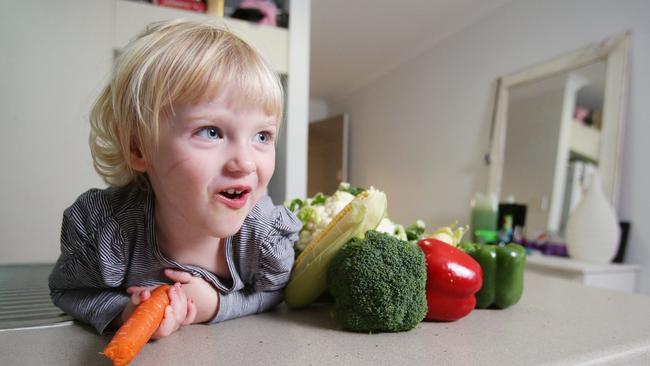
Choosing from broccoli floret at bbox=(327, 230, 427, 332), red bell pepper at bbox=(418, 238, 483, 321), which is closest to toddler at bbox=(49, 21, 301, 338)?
broccoli floret at bbox=(327, 230, 427, 332)

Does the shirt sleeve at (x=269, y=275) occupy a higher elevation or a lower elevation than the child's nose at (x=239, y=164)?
lower

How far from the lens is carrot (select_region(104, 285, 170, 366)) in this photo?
0.38m

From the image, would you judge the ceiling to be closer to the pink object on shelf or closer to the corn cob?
the pink object on shelf

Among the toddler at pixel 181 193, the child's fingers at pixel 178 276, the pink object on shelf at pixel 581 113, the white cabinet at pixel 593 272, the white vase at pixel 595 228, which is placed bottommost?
the white cabinet at pixel 593 272

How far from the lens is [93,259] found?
1.78 feet

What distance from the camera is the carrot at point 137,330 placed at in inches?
14.8

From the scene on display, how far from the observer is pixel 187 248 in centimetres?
56

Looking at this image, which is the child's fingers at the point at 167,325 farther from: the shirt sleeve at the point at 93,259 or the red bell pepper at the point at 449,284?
the red bell pepper at the point at 449,284

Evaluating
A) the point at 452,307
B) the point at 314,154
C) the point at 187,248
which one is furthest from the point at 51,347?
the point at 314,154

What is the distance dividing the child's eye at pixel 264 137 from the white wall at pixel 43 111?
3.83ft

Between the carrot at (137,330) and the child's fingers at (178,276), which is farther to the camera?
the child's fingers at (178,276)

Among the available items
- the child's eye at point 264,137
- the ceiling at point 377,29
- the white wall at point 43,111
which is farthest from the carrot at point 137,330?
the ceiling at point 377,29

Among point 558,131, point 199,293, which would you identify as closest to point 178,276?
point 199,293

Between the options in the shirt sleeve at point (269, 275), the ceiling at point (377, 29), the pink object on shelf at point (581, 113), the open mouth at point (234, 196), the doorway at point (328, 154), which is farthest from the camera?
the doorway at point (328, 154)
